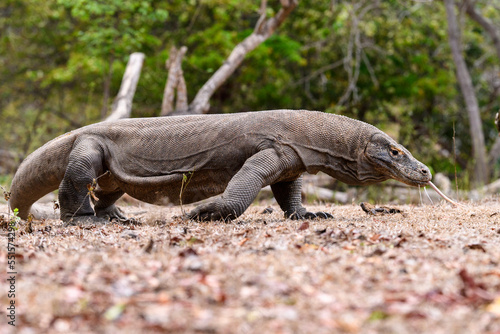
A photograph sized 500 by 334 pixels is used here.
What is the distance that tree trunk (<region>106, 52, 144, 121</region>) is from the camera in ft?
30.1

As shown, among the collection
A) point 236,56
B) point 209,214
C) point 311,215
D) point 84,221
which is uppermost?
point 236,56

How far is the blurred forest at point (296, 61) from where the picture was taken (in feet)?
47.3

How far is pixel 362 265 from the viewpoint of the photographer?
257cm

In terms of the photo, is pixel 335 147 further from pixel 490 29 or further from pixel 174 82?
pixel 490 29

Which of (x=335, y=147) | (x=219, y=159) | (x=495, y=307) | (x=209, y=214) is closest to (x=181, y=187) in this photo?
(x=219, y=159)

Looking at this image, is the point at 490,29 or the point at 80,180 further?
the point at 490,29

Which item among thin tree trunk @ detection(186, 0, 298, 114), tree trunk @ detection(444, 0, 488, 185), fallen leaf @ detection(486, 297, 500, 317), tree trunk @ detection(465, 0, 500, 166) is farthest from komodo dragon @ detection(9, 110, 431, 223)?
tree trunk @ detection(465, 0, 500, 166)

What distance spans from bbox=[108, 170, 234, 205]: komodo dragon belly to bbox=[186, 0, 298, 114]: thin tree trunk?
14.4 feet

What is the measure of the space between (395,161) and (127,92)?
20.2 feet

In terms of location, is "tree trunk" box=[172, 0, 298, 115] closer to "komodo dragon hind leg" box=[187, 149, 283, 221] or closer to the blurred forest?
the blurred forest

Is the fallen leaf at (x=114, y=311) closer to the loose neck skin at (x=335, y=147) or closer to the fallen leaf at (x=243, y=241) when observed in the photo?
the fallen leaf at (x=243, y=241)

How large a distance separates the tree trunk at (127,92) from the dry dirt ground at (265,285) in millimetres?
5904

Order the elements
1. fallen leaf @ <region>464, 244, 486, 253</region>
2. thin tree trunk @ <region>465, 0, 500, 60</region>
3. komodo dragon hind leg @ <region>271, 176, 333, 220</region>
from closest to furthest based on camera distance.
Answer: fallen leaf @ <region>464, 244, 486, 253</region>, komodo dragon hind leg @ <region>271, 176, 333, 220</region>, thin tree trunk @ <region>465, 0, 500, 60</region>

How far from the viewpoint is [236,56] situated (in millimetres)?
10156
